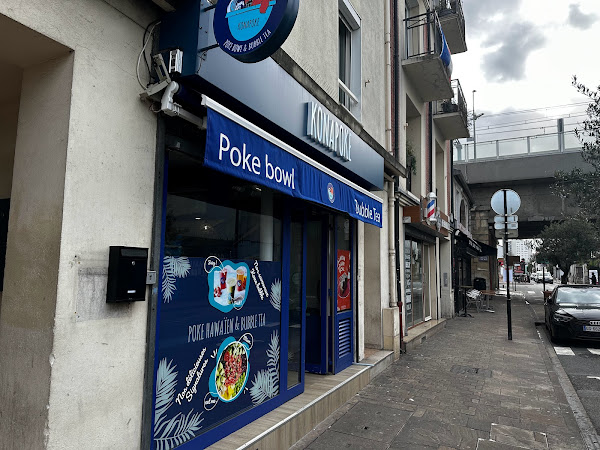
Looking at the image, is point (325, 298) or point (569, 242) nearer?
point (325, 298)

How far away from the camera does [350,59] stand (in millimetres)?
7395

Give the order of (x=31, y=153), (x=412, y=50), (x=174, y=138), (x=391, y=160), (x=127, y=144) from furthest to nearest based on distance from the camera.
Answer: (x=412, y=50), (x=391, y=160), (x=174, y=138), (x=127, y=144), (x=31, y=153)

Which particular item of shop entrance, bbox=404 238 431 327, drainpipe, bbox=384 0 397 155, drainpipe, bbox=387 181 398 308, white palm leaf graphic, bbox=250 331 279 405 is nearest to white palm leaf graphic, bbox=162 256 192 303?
white palm leaf graphic, bbox=250 331 279 405

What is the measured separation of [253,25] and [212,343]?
2.61 meters

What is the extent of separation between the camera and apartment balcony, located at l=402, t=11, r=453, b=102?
9961 mm

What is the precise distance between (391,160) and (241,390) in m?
5.57

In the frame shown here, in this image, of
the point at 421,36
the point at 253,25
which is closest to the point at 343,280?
the point at 253,25

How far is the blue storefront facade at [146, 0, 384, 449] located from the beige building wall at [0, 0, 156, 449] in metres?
0.34

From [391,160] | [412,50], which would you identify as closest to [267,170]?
[391,160]

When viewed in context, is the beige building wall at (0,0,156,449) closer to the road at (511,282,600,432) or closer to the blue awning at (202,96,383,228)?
the blue awning at (202,96,383,228)

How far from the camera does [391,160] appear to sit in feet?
26.9

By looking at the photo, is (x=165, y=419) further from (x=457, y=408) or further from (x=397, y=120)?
(x=397, y=120)

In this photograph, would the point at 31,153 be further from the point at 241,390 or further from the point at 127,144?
the point at 241,390

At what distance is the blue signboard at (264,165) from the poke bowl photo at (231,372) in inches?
63.5
